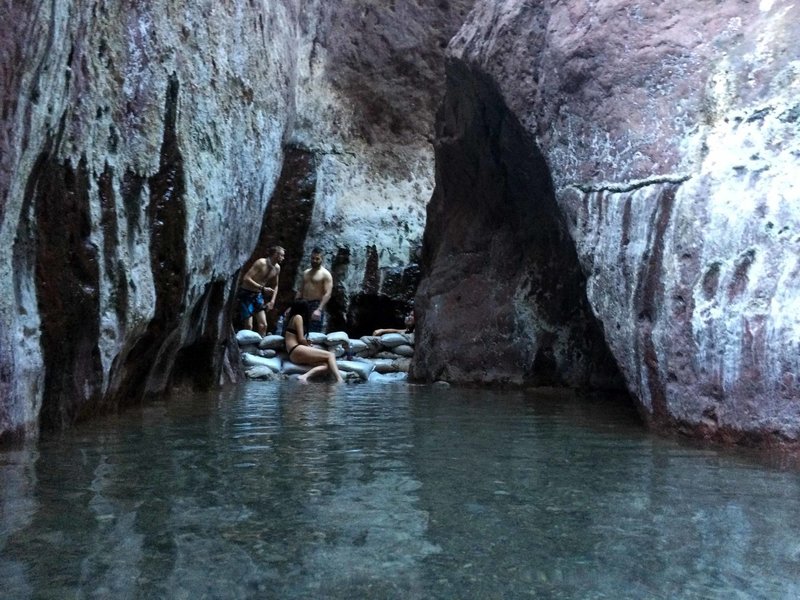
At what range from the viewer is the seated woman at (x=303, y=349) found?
949 centimetres

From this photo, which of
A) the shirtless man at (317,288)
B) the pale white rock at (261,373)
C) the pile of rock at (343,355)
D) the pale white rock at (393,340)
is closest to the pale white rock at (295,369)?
the pile of rock at (343,355)

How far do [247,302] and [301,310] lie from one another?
3.07 ft

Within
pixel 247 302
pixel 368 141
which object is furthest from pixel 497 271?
pixel 368 141

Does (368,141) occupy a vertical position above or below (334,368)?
above

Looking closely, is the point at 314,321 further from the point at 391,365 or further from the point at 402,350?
the point at 402,350

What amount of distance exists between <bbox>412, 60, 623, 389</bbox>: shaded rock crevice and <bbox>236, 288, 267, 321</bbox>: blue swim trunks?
2426 mm

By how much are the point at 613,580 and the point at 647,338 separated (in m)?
2.94

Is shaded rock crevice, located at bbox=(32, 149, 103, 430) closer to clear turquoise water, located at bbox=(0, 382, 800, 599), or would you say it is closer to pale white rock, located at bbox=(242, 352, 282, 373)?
clear turquoise water, located at bbox=(0, 382, 800, 599)

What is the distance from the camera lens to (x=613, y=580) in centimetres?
196

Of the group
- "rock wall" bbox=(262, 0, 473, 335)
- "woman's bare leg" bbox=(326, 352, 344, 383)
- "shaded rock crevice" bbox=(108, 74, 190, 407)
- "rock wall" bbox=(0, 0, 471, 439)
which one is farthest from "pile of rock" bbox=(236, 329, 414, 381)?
"shaded rock crevice" bbox=(108, 74, 190, 407)

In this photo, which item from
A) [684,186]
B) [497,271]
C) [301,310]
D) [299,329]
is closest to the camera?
[684,186]

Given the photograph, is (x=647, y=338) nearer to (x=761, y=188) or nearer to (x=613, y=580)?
(x=761, y=188)

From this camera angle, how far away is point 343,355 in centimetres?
1077

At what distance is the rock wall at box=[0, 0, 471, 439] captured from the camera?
3678mm
